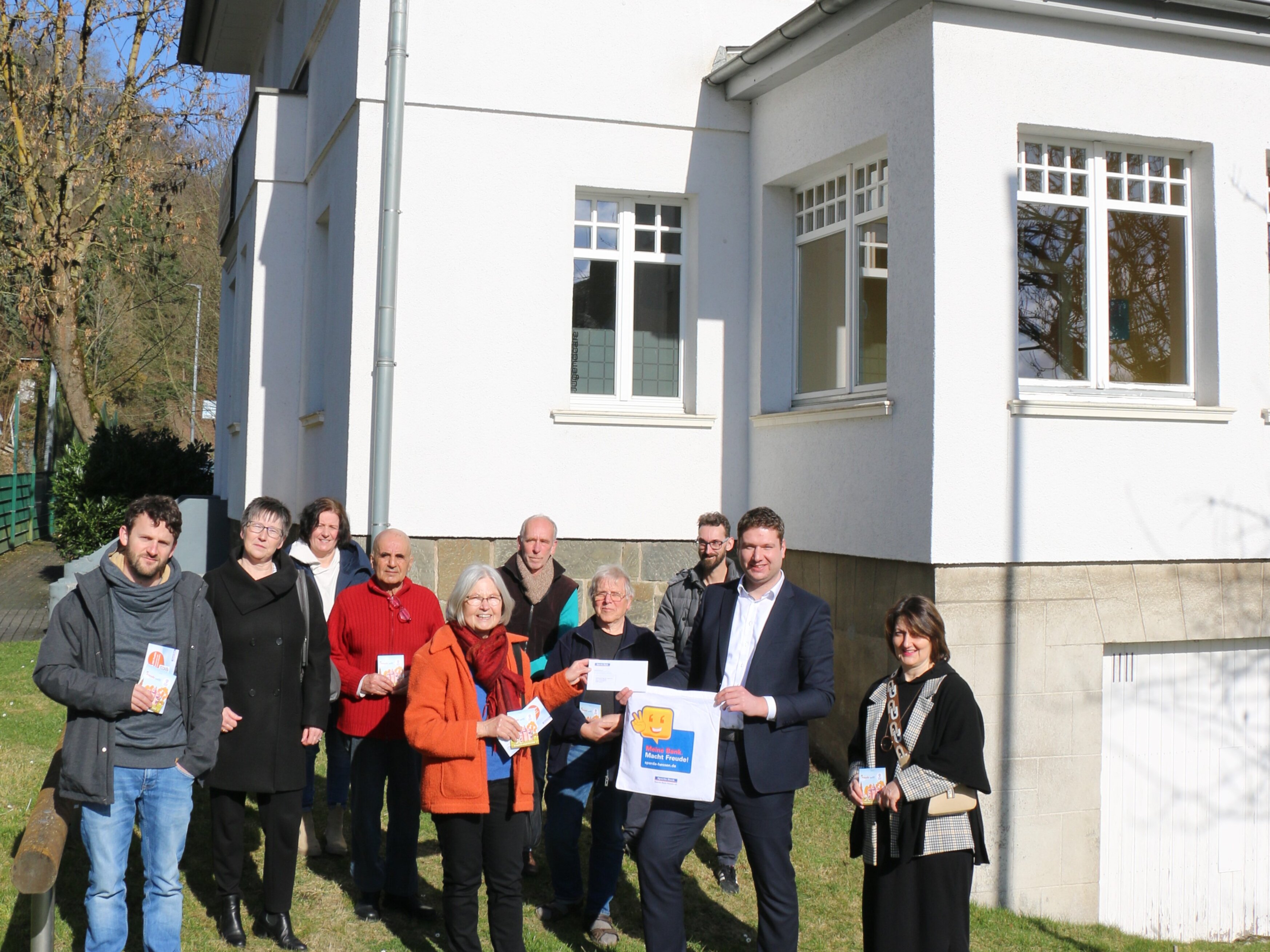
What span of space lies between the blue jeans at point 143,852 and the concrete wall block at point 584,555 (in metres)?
5.49

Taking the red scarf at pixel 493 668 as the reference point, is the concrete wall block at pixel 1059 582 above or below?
above

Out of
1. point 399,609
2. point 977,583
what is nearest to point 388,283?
point 399,609

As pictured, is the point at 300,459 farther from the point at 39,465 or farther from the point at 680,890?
the point at 39,465

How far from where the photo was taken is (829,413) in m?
9.30

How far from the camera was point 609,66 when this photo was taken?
10.6 metres

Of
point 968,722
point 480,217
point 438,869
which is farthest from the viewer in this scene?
point 480,217

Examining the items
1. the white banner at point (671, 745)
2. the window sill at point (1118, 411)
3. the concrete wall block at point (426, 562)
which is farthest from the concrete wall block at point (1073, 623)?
the concrete wall block at point (426, 562)

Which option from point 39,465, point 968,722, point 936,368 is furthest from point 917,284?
point 39,465

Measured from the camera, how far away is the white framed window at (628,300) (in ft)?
35.4

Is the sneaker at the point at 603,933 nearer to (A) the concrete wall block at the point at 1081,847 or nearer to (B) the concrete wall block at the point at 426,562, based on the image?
(A) the concrete wall block at the point at 1081,847

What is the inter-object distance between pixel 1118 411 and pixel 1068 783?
2.52 m

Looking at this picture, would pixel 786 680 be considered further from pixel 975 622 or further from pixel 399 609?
pixel 975 622

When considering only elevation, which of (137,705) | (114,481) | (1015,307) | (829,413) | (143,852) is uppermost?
(1015,307)

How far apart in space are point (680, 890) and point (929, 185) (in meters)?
5.02
